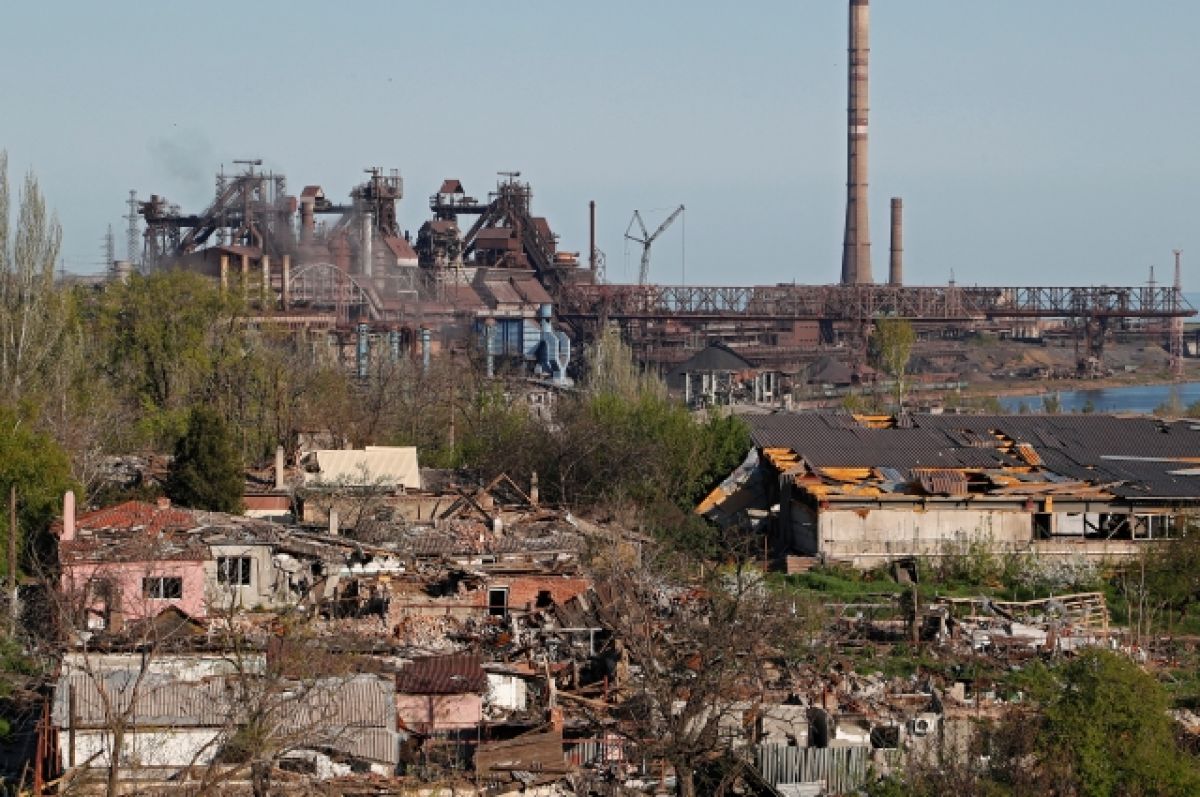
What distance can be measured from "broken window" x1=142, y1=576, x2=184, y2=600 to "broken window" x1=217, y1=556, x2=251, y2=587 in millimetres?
710

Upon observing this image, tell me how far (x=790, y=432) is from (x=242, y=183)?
121 feet

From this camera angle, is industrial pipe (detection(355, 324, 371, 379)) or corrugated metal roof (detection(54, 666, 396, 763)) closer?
corrugated metal roof (detection(54, 666, 396, 763))

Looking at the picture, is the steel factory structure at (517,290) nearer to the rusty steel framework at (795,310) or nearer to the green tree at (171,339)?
the rusty steel framework at (795,310)

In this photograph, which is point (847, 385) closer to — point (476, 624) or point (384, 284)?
point (384, 284)

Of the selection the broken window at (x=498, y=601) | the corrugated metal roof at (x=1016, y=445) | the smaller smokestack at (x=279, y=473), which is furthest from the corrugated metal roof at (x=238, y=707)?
the corrugated metal roof at (x=1016, y=445)

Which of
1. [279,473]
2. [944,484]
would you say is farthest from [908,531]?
[279,473]

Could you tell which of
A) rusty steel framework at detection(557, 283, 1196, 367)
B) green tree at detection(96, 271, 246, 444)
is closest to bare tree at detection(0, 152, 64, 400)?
green tree at detection(96, 271, 246, 444)

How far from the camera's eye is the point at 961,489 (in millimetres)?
24672

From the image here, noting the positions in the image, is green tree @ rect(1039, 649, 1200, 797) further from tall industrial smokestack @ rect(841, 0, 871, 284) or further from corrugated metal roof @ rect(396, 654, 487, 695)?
tall industrial smokestack @ rect(841, 0, 871, 284)

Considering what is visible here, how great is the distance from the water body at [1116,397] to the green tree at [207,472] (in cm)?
4714

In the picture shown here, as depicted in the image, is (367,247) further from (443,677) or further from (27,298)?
(443,677)

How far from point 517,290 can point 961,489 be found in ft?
142

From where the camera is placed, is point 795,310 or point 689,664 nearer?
point 689,664

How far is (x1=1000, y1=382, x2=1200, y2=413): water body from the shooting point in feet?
227
